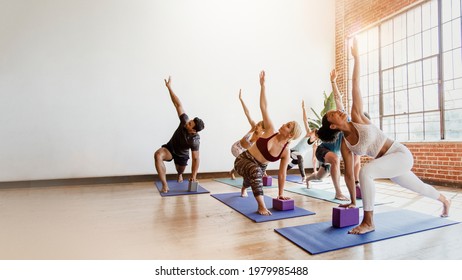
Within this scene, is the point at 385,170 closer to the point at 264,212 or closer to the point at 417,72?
the point at 264,212

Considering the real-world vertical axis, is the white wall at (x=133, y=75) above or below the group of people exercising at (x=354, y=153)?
above

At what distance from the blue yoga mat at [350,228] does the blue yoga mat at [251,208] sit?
0.31 m

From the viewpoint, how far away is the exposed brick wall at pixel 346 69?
13.1 ft

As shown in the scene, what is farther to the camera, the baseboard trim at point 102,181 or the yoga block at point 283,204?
the baseboard trim at point 102,181

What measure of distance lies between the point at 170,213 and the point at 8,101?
3.53 metres

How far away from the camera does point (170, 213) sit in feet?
8.71

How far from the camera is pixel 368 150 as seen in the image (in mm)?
2139

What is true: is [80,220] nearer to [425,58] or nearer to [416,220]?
[416,220]

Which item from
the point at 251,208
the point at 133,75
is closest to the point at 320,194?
the point at 251,208

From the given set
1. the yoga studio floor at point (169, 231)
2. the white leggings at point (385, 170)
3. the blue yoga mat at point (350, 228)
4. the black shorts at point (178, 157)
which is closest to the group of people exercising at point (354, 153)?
the white leggings at point (385, 170)

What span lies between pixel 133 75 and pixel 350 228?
4284mm

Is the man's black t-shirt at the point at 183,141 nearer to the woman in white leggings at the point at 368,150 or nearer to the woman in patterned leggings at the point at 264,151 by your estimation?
the woman in patterned leggings at the point at 264,151

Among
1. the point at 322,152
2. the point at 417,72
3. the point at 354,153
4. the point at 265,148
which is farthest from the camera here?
the point at 417,72

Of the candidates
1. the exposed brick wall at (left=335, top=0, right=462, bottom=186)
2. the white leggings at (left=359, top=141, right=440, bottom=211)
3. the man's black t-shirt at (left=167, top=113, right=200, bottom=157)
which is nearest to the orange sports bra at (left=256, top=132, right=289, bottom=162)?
the white leggings at (left=359, top=141, right=440, bottom=211)
